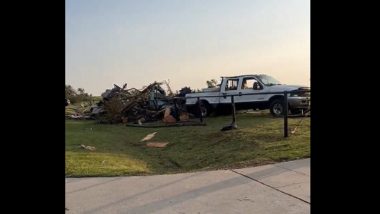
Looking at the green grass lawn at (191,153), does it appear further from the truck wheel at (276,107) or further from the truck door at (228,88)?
the truck door at (228,88)

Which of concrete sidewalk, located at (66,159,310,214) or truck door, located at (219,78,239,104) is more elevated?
truck door, located at (219,78,239,104)

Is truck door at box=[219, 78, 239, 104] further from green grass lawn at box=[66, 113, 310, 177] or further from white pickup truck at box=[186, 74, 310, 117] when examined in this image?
A: green grass lawn at box=[66, 113, 310, 177]

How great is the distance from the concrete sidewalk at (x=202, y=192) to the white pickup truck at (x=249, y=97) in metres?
10.7

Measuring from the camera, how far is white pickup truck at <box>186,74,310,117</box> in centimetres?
1773

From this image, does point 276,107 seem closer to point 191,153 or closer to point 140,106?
point 191,153

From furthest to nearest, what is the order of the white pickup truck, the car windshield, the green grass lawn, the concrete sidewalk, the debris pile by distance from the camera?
the debris pile < the car windshield < the white pickup truck < the green grass lawn < the concrete sidewalk

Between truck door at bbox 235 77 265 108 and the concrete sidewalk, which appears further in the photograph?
truck door at bbox 235 77 265 108

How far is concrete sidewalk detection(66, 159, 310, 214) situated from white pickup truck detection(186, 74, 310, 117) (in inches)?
423

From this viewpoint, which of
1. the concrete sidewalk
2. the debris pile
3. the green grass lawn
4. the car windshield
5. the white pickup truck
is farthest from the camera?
the debris pile

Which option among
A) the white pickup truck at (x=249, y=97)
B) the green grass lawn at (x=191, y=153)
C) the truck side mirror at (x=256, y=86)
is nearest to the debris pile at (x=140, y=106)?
the white pickup truck at (x=249, y=97)

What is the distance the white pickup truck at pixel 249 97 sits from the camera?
1773 centimetres

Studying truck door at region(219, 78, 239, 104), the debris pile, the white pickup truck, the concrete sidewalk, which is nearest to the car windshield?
the white pickup truck
